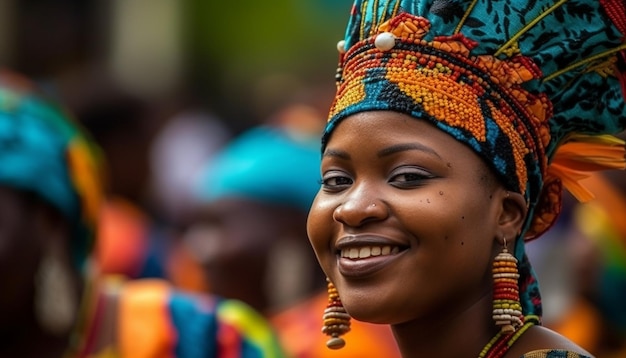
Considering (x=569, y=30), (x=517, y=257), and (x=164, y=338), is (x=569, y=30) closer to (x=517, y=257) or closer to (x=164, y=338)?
(x=517, y=257)

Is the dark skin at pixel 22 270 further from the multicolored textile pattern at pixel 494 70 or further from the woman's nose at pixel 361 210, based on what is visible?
the woman's nose at pixel 361 210

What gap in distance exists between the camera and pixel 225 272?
23.7 ft

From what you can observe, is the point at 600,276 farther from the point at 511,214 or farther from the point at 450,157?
the point at 450,157

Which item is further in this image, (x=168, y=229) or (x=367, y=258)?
(x=168, y=229)

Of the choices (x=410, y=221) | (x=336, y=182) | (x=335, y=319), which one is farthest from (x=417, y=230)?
(x=335, y=319)

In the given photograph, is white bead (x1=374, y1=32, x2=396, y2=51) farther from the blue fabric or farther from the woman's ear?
the blue fabric

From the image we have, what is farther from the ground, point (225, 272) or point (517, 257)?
point (517, 257)

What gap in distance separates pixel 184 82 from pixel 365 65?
14049 millimetres

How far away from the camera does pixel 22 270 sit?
526 cm

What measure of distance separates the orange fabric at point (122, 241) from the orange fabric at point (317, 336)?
1187 mm

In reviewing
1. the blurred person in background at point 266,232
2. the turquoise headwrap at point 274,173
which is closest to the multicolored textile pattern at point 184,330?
the blurred person in background at point 266,232

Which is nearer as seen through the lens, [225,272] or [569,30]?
[569,30]

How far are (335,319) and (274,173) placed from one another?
3820 mm

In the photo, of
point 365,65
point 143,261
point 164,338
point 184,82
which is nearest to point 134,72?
point 184,82
